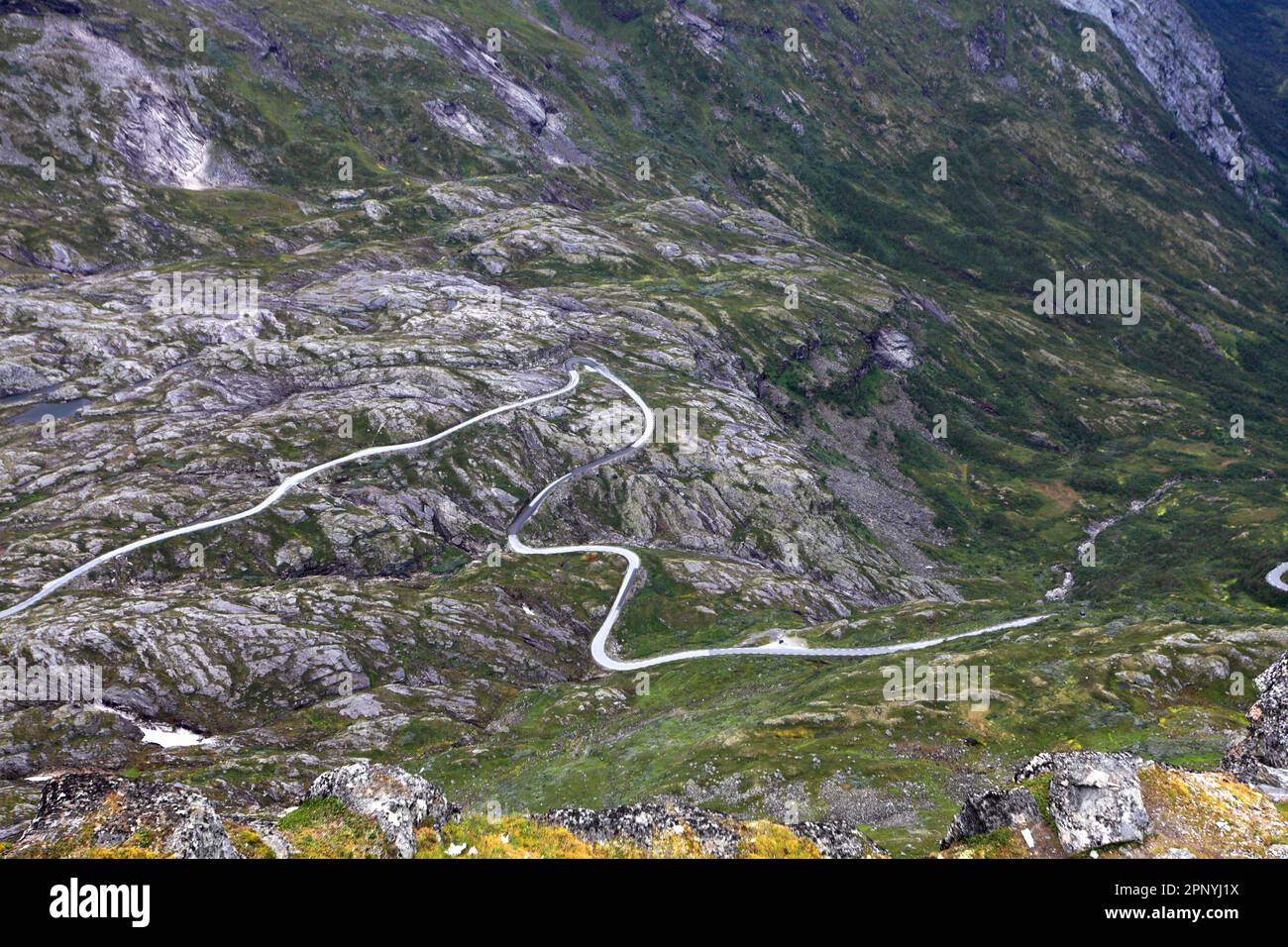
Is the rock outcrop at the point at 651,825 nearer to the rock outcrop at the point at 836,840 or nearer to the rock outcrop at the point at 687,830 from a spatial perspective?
the rock outcrop at the point at 687,830

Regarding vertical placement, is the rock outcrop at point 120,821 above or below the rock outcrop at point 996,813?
above

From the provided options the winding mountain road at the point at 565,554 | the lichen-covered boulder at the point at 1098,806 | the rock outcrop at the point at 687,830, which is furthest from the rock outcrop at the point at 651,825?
the winding mountain road at the point at 565,554

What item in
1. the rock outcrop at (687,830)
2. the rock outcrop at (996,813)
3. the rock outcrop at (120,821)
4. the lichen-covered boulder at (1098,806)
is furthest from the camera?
the rock outcrop at (687,830)

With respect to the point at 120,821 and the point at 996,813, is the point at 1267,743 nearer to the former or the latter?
the point at 996,813

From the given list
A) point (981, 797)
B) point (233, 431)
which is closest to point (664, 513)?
point (233, 431)

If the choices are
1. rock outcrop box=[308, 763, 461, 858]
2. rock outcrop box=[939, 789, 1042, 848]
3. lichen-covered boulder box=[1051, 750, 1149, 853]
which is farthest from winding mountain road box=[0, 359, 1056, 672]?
lichen-covered boulder box=[1051, 750, 1149, 853]
